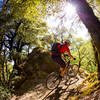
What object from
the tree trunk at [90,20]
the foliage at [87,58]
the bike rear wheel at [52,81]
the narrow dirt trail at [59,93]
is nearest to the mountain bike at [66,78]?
the bike rear wheel at [52,81]

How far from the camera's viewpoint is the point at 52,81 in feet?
17.9

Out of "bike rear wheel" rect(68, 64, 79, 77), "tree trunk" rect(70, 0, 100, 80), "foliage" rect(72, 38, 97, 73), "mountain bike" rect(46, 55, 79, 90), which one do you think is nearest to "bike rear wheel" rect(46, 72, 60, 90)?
"mountain bike" rect(46, 55, 79, 90)

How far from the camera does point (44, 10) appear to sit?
6.09 metres

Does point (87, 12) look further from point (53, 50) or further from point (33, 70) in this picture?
point (33, 70)

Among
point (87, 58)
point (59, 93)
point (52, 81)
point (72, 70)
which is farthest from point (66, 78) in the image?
point (87, 58)

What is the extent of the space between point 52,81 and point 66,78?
1138mm

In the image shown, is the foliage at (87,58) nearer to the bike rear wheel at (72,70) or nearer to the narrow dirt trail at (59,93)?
the bike rear wheel at (72,70)

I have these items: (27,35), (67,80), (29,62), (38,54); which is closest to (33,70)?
(29,62)

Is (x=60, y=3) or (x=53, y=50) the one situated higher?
(x=60, y=3)

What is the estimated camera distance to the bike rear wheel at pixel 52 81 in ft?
17.9

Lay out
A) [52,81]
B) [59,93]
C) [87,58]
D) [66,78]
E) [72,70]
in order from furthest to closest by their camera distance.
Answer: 1. [87,58]
2. [72,70]
3. [66,78]
4. [52,81]
5. [59,93]

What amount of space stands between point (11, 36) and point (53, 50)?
1069cm

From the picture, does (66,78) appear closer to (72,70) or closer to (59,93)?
(72,70)

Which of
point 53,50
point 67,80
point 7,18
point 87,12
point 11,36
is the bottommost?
point 67,80
